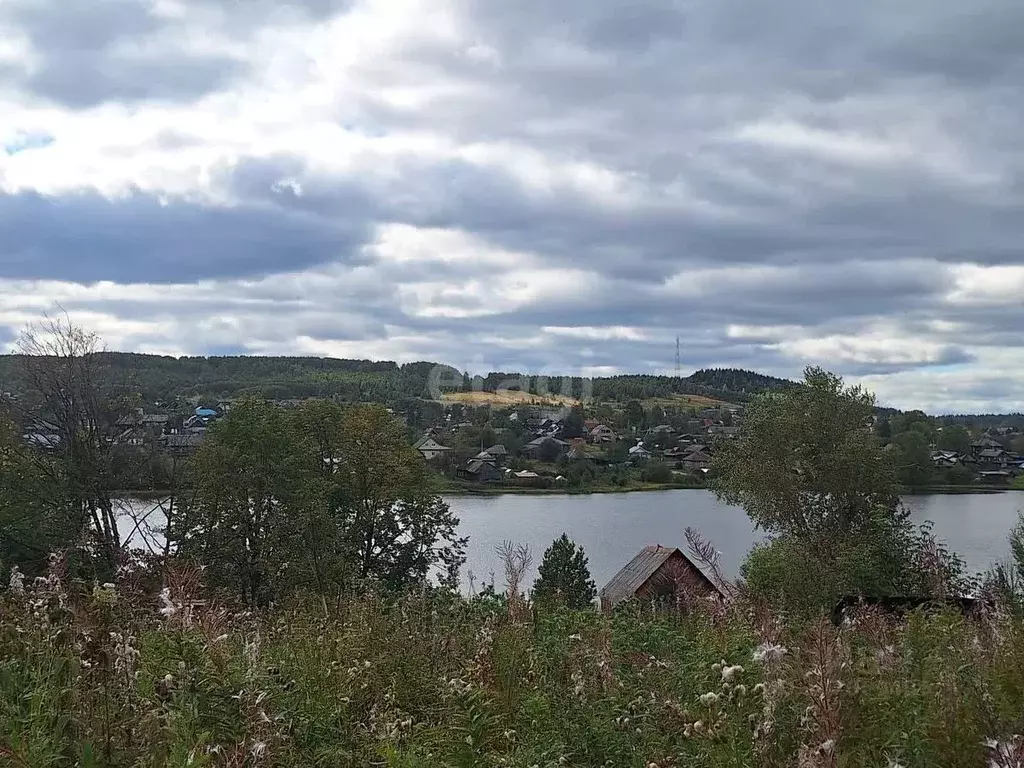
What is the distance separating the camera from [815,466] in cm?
2500

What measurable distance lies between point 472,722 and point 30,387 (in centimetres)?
1809

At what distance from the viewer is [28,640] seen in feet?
13.5

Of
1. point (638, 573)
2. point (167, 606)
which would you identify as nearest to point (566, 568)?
point (638, 573)

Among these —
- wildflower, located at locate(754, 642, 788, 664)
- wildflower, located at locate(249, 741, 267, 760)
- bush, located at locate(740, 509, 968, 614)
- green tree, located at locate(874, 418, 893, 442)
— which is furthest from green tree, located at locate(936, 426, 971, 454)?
wildflower, located at locate(249, 741, 267, 760)

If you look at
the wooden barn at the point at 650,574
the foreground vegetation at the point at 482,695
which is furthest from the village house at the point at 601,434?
the foreground vegetation at the point at 482,695

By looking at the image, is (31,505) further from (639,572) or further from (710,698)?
(710,698)

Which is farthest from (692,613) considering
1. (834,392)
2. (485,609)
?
(834,392)

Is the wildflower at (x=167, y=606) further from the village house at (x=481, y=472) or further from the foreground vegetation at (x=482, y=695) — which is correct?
the village house at (x=481, y=472)

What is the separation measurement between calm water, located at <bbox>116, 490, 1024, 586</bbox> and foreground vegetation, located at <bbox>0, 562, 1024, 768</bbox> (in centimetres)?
1946

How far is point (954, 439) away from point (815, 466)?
40.2m

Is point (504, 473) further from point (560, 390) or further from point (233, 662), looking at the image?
point (233, 662)

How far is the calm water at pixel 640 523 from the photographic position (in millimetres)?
32562

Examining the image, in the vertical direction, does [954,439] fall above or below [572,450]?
above

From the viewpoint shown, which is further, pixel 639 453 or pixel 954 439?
pixel 639 453
